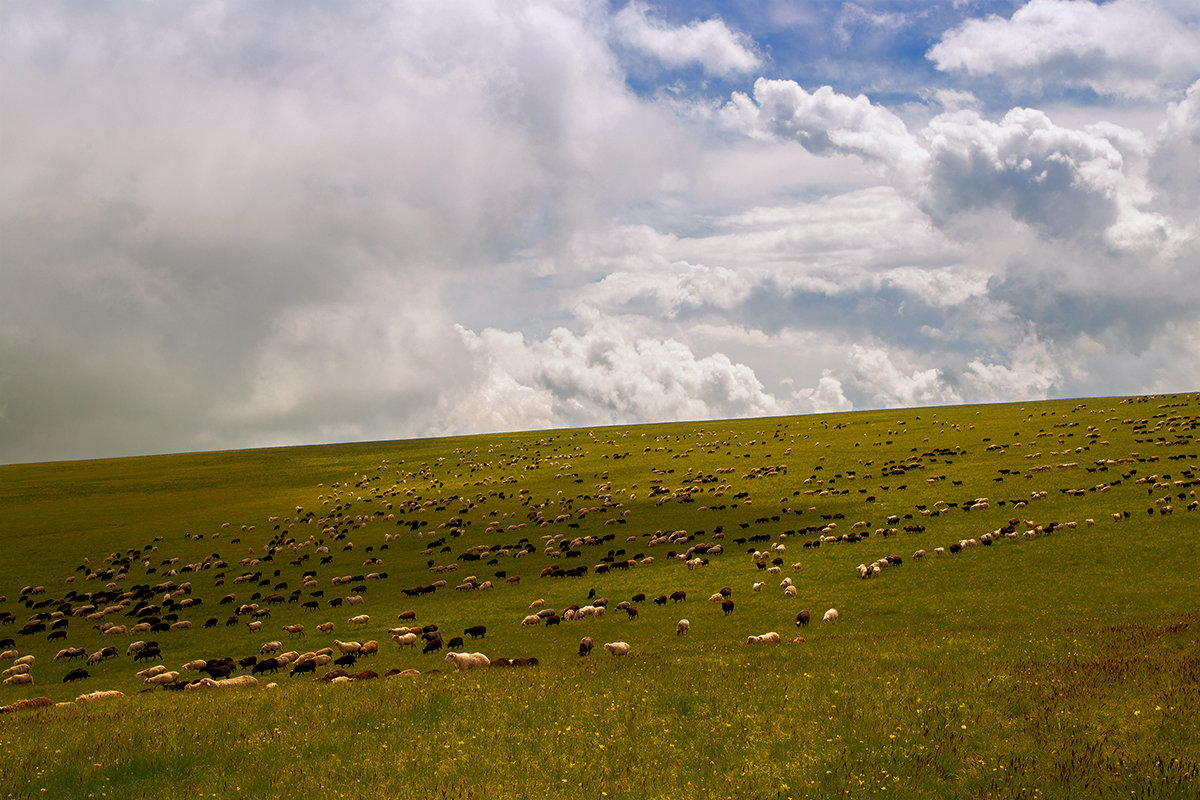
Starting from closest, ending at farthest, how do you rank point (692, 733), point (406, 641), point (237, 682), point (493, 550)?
point (692, 733) < point (237, 682) < point (406, 641) < point (493, 550)

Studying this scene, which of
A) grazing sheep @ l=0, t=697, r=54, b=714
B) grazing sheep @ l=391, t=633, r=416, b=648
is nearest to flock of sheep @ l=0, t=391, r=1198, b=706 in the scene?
grazing sheep @ l=391, t=633, r=416, b=648

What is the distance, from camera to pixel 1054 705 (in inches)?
530

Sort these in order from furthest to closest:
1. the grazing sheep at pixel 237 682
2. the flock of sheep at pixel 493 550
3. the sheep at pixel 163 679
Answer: the flock of sheep at pixel 493 550
the sheep at pixel 163 679
the grazing sheep at pixel 237 682

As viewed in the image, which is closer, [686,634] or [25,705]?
[25,705]

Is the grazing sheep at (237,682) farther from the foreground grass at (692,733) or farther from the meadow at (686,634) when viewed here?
the foreground grass at (692,733)

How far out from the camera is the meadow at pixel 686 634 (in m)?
12.0

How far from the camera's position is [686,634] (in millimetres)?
25156

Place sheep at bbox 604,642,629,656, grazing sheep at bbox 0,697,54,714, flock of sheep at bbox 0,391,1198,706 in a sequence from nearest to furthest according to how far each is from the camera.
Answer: grazing sheep at bbox 0,697,54,714 → sheep at bbox 604,642,629,656 → flock of sheep at bbox 0,391,1198,706

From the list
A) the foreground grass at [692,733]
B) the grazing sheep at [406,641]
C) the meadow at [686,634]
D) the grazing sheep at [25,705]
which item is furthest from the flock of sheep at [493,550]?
the foreground grass at [692,733]

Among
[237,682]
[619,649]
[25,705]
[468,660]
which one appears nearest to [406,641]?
[468,660]

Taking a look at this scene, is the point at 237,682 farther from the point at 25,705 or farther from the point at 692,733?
the point at 692,733

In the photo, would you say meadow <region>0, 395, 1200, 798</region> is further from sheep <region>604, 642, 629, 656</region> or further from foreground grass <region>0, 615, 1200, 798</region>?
sheep <region>604, 642, 629, 656</region>

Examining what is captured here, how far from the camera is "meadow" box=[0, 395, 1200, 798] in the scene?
12.0m

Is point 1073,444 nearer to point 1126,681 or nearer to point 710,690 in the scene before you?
point 1126,681
